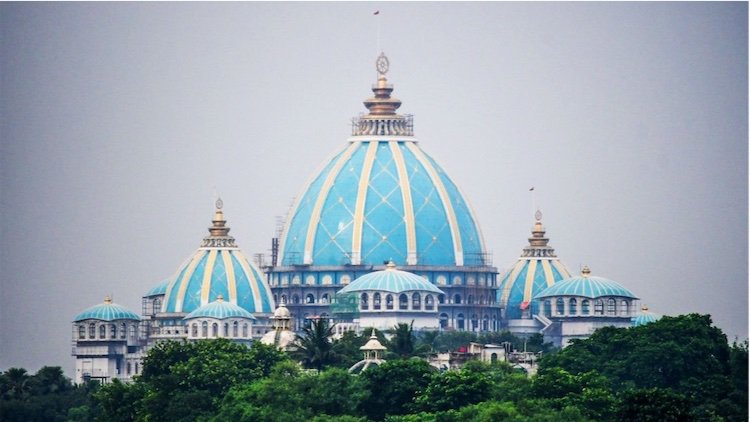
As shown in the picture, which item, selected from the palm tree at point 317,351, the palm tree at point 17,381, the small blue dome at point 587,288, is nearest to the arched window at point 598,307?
the small blue dome at point 587,288

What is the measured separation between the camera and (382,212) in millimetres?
173625

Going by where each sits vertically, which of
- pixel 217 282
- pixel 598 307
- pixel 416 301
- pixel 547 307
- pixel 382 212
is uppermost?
pixel 382 212

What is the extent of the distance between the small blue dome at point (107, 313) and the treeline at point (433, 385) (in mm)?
30117

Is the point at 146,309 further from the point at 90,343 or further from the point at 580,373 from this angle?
the point at 580,373

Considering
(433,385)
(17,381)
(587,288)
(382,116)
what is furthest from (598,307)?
(433,385)

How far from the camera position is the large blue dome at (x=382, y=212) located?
173 m

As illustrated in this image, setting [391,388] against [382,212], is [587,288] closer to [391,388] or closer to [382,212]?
[382,212]

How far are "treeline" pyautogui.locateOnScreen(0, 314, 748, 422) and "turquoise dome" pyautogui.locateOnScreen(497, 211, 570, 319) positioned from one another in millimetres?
35839

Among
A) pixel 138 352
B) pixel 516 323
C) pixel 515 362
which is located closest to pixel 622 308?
pixel 516 323

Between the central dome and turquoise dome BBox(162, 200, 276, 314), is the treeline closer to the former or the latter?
turquoise dome BBox(162, 200, 276, 314)

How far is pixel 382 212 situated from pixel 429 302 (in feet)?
24.7

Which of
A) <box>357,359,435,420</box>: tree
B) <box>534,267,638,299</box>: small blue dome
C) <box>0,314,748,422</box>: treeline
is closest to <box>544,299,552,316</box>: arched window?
<box>534,267,638,299</box>: small blue dome

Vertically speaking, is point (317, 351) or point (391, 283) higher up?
point (391, 283)

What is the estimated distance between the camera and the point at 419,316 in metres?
166
